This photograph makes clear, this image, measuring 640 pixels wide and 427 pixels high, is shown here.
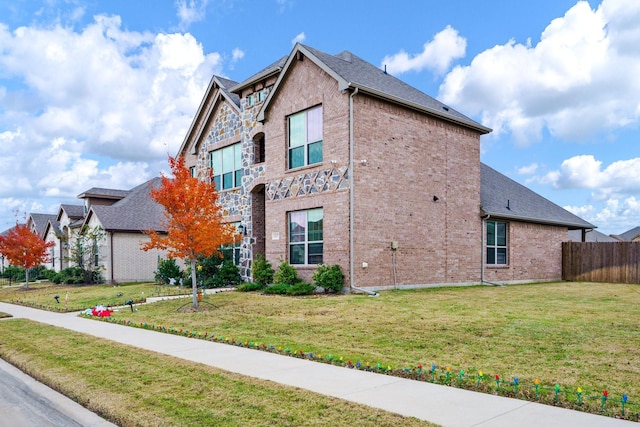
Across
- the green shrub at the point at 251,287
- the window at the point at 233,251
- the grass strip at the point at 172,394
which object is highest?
the window at the point at 233,251

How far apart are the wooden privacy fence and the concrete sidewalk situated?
23.3 m

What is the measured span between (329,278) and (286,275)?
7.70ft

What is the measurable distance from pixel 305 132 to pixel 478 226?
915 cm

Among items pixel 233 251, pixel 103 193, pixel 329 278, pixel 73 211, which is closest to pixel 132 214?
pixel 103 193

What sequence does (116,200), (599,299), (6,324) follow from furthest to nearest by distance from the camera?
(116,200)
(599,299)
(6,324)

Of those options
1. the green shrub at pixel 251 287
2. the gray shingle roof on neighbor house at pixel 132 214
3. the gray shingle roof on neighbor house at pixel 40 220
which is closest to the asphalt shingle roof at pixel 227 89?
the green shrub at pixel 251 287

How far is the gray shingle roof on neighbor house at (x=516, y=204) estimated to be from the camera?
24.1m

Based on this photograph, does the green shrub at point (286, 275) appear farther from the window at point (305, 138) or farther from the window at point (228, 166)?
the window at point (228, 166)

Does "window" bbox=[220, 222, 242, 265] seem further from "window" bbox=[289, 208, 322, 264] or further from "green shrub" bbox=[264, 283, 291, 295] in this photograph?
"green shrub" bbox=[264, 283, 291, 295]

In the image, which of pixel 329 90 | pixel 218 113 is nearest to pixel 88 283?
pixel 218 113

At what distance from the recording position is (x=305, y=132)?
19.3 metres

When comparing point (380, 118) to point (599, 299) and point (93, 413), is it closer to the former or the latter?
point (599, 299)

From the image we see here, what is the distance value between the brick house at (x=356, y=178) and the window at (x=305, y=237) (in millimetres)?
49

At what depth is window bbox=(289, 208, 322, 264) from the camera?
18625 mm
